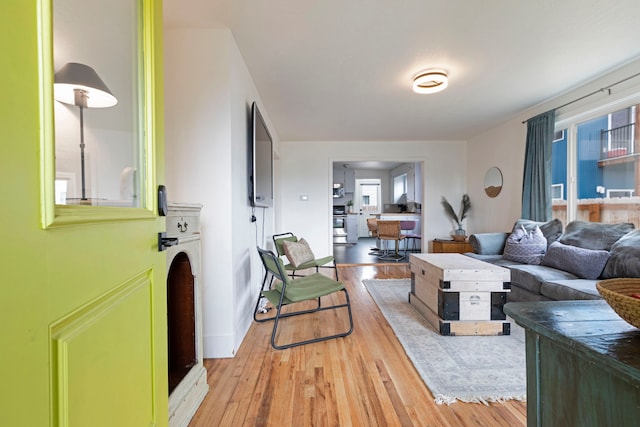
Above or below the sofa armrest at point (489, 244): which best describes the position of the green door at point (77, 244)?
above

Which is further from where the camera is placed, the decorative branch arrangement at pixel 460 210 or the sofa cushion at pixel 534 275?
the decorative branch arrangement at pixel 460 210

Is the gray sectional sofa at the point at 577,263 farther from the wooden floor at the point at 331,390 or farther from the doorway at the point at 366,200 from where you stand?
the doorway at the point at 366,200

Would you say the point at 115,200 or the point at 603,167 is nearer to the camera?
the point at 115,200

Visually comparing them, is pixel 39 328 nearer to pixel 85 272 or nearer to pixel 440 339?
pixel 85 272

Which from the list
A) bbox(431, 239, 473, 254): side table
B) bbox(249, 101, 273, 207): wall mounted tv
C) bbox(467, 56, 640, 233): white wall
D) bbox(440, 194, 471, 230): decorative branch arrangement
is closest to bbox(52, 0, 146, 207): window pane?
bbox(249, 101, 273, 207): wall mounted tv

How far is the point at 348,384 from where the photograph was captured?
1.54m

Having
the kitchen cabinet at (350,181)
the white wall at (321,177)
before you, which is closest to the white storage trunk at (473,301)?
the white wall at (321,177)

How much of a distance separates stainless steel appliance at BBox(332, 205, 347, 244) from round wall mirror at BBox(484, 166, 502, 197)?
4.34m

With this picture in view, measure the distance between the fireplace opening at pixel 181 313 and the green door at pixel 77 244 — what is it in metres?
0.57

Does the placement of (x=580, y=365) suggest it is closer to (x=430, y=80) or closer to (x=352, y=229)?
(x=430, y=80)

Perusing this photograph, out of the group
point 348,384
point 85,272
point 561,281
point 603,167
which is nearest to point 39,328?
point 85,272

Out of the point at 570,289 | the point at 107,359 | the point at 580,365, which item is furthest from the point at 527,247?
the point at 107,359

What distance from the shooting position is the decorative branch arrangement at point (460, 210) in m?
4.93

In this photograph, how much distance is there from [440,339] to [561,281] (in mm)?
1145
